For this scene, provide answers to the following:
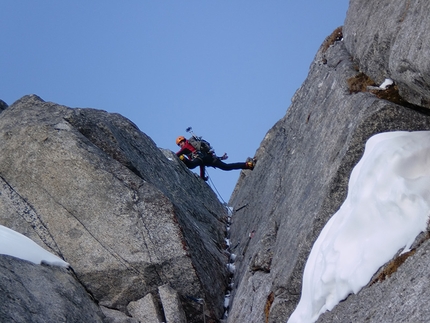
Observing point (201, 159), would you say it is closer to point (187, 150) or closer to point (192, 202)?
point (187, 150)

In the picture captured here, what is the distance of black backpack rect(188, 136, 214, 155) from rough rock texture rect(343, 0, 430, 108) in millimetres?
13136

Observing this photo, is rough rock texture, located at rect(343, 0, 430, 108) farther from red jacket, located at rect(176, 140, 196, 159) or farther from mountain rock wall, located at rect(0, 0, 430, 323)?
red jacket, located at rect(176, 140, 196, 159)

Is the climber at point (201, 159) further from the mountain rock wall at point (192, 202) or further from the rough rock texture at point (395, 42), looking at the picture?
the rough rock texture at point (395, 42)

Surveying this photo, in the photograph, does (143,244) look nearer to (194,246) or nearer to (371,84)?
(194,246)

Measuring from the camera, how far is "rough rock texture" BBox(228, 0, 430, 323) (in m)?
9.47

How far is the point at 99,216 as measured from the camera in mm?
14344

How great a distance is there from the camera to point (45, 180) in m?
14.8

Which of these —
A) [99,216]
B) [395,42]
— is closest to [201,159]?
[99,216]

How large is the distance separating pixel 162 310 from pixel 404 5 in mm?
7757

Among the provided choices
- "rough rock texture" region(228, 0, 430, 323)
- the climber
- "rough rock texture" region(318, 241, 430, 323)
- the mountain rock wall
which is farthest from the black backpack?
"rough rock texture" region(318, 241, 430, 323)

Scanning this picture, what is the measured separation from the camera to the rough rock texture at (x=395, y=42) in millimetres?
8547

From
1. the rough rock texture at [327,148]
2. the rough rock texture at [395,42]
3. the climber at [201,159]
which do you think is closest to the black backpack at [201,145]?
the climber at [201,159]

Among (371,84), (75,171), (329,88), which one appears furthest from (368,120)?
(75,171)

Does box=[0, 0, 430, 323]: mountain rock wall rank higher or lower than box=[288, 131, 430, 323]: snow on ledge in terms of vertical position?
higher
